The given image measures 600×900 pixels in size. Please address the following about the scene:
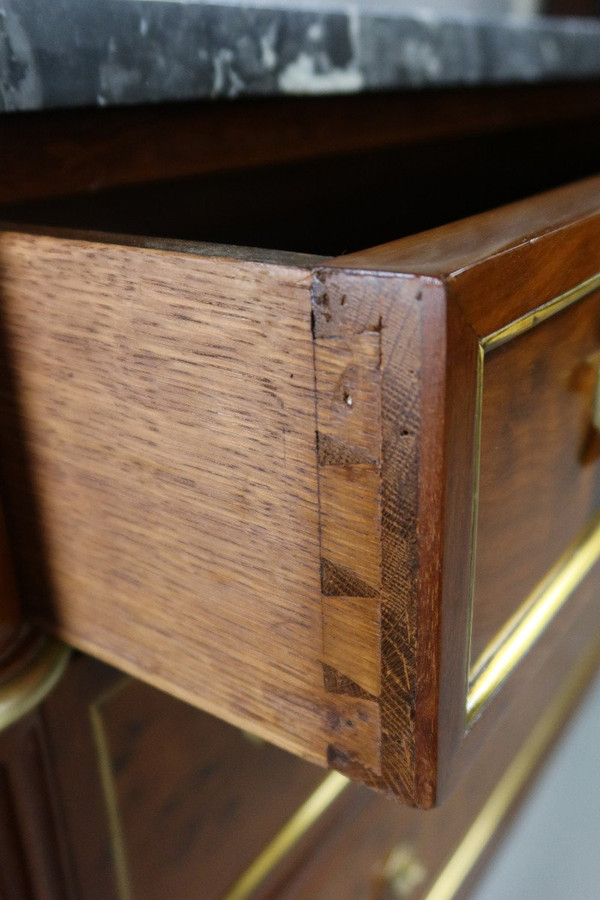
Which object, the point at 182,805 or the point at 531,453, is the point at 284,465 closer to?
the point at 531,453

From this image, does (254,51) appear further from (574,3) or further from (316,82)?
(574,3)

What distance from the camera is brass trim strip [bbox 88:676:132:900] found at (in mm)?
413

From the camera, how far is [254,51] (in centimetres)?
39

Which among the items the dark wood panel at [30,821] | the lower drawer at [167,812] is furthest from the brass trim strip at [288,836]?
the dark wood panel at [30,821]

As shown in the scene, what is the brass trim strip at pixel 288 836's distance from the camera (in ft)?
1.69

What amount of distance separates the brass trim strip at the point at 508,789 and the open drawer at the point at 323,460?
1.58ft

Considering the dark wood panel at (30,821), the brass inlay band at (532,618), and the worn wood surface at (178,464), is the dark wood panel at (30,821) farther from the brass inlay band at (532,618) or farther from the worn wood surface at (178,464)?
the brass inlay band at (532,618)

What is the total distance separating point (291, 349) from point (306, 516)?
2.1 inches

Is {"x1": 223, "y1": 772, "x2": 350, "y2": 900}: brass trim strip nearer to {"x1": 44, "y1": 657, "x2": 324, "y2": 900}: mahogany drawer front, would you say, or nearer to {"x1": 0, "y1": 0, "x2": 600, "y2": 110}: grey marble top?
{"x1": 44, "y1": 657, "x2": 324, "y2": 900}: mahogany drawer front

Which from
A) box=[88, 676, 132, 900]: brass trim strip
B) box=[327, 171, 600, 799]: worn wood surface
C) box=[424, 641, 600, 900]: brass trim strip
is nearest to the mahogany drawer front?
box=[88, 676, 132, 900]: brass trim strip

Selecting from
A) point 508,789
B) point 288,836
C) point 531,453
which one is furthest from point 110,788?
point 508,789

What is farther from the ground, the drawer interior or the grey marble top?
→ the grey marble top

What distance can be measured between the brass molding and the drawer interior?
0.68ft

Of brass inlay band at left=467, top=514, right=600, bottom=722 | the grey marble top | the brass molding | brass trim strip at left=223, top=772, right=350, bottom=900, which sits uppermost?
the grey marble top
